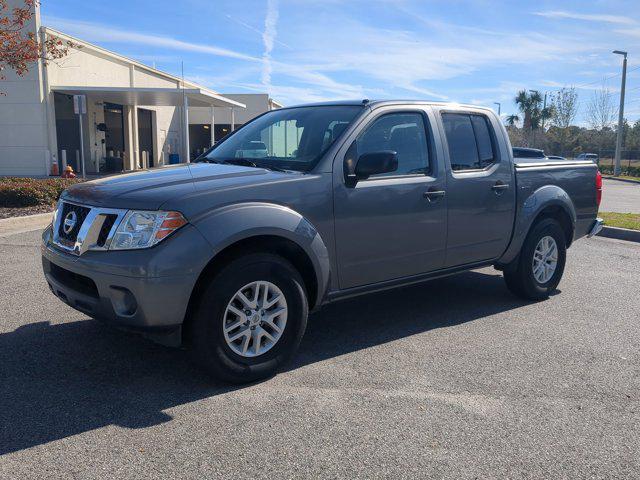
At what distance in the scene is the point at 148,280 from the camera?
3.44m

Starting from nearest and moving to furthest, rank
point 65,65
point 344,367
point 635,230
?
point 344,367 → point 635,230 → point 65,65

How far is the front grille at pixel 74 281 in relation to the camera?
12.2 ft

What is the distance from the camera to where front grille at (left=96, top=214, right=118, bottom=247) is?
3643 millimetres

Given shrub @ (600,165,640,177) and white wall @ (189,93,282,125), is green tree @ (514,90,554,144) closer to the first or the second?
shrub @ (600,165,640,177)

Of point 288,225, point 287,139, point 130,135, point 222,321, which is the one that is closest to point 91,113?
point 130,135

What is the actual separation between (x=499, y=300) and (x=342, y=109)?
279cm

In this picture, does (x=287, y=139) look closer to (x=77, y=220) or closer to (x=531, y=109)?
(x=77, y=220)

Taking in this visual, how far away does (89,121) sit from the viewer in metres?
26.6

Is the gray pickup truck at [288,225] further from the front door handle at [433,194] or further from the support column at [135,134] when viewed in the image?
the support column at [135,134]

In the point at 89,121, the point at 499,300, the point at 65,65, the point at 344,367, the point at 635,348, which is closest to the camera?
the point at 344,367

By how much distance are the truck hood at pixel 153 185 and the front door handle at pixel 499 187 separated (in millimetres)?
2351

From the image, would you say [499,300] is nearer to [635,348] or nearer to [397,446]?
[635,348]

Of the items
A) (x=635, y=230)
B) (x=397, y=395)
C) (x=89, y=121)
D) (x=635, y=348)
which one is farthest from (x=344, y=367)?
(x=89, y=121)

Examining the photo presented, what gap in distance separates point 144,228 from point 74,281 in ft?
2.50
